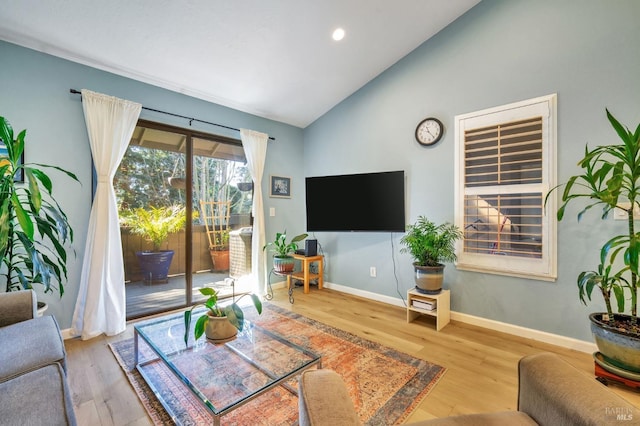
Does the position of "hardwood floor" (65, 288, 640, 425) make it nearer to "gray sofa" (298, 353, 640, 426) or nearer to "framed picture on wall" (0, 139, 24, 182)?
"gray sofa" (298, 353, 640, 426)

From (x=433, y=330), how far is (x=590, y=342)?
1.14 m

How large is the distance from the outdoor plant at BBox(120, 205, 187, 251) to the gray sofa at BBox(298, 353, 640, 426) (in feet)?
9.09

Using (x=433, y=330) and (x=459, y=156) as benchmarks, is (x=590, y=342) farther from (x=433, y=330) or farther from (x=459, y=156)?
(x=459, y=156)

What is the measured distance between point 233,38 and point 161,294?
2.71 m

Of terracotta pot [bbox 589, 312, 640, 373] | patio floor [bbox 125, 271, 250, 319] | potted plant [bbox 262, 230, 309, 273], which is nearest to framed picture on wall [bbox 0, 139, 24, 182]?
patio floor [bbox 125, 271, 250, 319]

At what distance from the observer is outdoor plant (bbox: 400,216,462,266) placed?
8.71 feet

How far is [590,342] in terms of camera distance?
218cm

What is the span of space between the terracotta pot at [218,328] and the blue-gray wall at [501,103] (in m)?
2.19

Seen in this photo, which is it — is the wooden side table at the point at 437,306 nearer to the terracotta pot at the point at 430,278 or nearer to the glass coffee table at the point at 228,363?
the terracotta pot at the point at 430,278

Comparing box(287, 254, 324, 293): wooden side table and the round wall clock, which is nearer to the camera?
the round wall clock

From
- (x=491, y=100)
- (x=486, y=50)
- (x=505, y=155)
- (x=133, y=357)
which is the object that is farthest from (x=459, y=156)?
(x=133, y=357)

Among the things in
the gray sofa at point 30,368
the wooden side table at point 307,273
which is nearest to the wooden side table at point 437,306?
the wooden side table at point 307,273

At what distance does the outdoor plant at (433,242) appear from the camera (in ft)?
8.71

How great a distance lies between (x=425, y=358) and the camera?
2.10 metres
